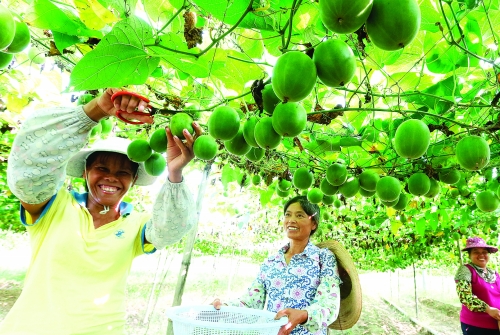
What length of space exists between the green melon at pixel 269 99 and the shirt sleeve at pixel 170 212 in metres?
0.90

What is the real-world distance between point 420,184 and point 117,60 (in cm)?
200

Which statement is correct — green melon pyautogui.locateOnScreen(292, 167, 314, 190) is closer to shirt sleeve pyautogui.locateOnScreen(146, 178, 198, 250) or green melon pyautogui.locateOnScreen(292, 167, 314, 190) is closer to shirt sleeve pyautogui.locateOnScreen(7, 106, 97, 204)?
shirt sleeve pyautogui.locateOnScreen(146, 178, 198, 250)

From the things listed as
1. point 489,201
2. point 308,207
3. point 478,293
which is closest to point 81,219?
point 308,207

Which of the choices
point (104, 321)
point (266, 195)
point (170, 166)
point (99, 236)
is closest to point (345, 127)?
point (170, 166)

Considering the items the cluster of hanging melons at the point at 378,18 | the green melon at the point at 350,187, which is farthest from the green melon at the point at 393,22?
the green melon at the point at 350,187

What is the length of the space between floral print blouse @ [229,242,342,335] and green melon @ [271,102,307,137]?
1.75m

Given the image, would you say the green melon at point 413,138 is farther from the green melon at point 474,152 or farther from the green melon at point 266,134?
the green melon at point 266,134

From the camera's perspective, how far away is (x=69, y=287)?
192 cm

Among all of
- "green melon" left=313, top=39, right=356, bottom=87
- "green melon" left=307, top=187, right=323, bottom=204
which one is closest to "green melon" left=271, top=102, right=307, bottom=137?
"green melon" left=313, top=39, right=356, bottom=87

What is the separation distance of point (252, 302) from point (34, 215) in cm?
193

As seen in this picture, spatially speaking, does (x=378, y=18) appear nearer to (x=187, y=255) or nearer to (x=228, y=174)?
(x=228, y=174)

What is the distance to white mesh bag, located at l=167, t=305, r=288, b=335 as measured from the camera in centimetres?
178

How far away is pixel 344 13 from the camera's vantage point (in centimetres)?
82

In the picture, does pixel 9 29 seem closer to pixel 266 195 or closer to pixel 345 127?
pixel 345 127
